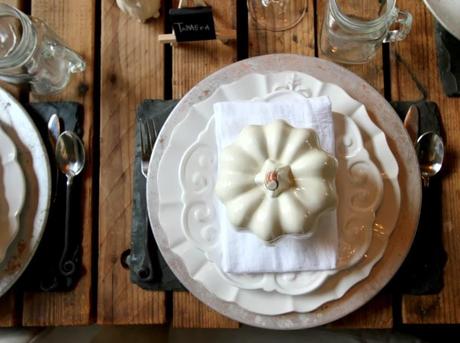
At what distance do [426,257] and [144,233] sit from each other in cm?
36

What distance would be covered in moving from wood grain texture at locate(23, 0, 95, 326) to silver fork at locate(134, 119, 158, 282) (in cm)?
8

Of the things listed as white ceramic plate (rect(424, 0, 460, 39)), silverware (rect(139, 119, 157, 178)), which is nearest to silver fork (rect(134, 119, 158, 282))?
silverware (rect(139, 119, 157, 178))

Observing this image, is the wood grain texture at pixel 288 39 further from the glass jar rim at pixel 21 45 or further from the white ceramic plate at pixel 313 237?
the glass jar rim at pixel 21 45

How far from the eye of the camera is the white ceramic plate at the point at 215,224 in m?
0.50

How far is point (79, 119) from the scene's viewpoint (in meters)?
0.62

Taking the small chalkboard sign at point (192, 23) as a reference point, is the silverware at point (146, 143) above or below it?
below

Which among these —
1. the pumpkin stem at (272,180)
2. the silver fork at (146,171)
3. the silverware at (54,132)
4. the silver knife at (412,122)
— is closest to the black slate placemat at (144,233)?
the silver fork at (146,171)

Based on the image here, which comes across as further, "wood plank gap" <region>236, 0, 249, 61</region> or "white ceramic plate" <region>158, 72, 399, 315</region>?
"wood plank gap" <region>236, 0, 249, 61</region>

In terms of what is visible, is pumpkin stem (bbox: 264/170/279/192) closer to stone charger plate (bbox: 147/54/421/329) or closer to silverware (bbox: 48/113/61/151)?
stone charger plate (bbox: 147/54/421/329)

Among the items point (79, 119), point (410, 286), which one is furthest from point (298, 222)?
point (79, 119)

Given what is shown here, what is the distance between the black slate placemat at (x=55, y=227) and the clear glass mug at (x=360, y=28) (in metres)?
0.36

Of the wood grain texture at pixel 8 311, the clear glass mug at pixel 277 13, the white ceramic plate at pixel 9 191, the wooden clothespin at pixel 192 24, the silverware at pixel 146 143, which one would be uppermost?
the clear glass mug at pixel 277 13

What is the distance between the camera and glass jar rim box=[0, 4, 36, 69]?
54 centimetres

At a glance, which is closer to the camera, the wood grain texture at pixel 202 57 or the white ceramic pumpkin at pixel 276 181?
the white ceramic pumpkin at pixel 276 181
